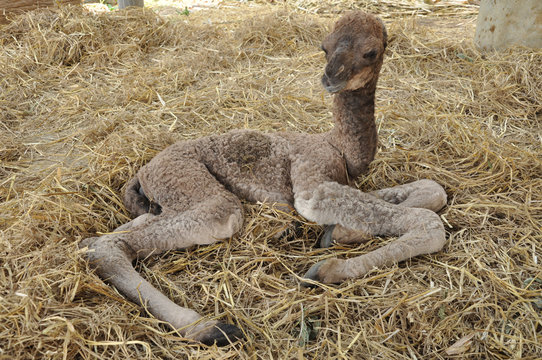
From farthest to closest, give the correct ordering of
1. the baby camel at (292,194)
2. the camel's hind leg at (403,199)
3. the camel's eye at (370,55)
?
the camel's hind leg at (403,199)
the camel's eye at (370,55)
the baby camel at (292,194)

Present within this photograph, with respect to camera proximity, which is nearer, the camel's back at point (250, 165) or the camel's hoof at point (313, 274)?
the camel's hoof at point (313, 274)

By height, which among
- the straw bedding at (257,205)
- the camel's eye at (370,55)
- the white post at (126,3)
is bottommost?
the straw bedding at (257,205)

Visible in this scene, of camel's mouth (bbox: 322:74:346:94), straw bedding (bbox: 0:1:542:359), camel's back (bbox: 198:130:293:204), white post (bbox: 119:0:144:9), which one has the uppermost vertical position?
camel's mouth (bbox: 322:74:346:94)

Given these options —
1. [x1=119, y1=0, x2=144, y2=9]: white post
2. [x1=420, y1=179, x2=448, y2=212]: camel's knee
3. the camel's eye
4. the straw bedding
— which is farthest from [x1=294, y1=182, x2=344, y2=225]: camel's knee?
[x1=119, y1=0, x2=144, y2=9]: white post

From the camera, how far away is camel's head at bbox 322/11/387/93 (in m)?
2.62

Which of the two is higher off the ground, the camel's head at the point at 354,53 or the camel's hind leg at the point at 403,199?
the camel's head at the point at 354,53

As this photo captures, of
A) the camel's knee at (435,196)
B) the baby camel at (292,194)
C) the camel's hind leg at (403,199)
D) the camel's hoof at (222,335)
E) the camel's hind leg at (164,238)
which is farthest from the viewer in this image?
the camel's knee at (435,196)

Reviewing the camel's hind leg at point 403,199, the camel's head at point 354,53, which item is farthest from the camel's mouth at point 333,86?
the camel's hind leg at point 403,199

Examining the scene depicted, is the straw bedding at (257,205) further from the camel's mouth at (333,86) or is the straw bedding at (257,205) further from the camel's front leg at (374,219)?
the camel's mouth at (333,86)

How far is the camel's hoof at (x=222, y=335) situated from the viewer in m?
2.18

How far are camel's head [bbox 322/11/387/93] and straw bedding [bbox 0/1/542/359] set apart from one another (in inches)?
38.3

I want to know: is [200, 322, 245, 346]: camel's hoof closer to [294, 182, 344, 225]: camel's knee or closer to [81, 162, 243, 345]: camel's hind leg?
[81, 162, 243, 345]: camel's hind leg

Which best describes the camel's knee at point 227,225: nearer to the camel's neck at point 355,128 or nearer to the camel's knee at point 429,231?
the camel's neck at point 355,128

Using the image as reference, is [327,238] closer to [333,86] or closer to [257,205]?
[257,205]
